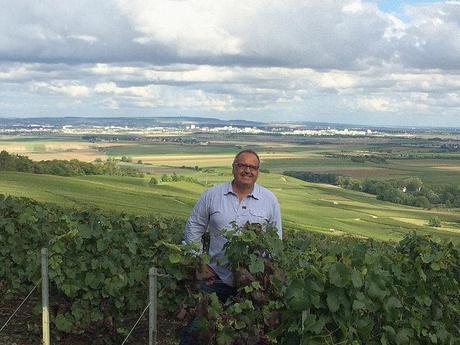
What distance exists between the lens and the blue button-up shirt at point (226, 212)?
5582 mm

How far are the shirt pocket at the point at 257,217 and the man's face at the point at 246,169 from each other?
279 mm

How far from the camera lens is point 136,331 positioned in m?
7.87

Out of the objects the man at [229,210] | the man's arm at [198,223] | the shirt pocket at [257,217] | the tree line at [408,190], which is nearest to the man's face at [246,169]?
the man at [229,210]

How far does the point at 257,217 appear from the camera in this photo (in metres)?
5.62

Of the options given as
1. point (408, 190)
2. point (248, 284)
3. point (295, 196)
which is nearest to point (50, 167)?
point (295, 196)

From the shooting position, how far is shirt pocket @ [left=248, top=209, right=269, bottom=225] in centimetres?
561

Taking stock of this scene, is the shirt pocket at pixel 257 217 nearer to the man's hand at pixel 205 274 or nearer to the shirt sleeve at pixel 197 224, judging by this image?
the shirt sleeve at pixel 197 224

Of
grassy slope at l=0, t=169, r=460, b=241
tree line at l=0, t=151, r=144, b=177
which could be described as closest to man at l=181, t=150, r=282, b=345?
grassy slope at l=0, t=169, r=460, b=241

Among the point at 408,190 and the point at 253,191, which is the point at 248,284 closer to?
the point at 253,191

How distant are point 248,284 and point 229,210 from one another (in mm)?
752

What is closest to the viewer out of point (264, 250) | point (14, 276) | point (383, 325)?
point (383, 325)

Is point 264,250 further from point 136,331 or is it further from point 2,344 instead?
point 2,344

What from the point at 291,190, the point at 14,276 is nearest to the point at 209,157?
the point at 291,190

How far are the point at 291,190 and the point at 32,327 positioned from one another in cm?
7212
